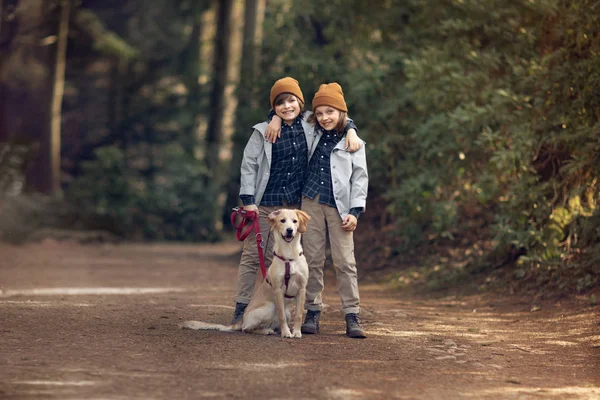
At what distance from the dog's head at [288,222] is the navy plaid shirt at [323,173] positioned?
439 mm

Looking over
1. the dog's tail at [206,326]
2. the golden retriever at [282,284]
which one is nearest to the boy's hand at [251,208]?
the golden retriever at [282,284]

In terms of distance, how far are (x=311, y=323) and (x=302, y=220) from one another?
41.9 inches

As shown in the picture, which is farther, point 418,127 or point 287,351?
point 418,127

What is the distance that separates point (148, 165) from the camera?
3516 cm

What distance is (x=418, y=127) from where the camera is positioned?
14.7 meters

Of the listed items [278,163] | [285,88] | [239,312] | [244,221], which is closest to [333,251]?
[244,221]

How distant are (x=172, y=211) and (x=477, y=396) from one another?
2259 centimetres

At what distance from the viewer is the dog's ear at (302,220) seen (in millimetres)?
8102

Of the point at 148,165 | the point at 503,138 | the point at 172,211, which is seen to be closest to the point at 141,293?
the point at 503,138

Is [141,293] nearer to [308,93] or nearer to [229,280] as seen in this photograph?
[229,280]

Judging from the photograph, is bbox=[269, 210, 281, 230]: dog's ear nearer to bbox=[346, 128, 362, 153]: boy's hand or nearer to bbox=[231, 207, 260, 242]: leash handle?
bbox=[231, 207, 260, 242]: leash handle

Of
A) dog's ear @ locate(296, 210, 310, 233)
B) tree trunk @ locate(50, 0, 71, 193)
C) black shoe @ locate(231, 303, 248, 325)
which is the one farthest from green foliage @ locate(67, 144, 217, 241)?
dog's ear @ locate(296, 210, 310, 233)

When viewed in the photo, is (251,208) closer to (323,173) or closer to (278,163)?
(278,163)

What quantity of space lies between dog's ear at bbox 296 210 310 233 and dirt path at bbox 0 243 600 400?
0.96m
